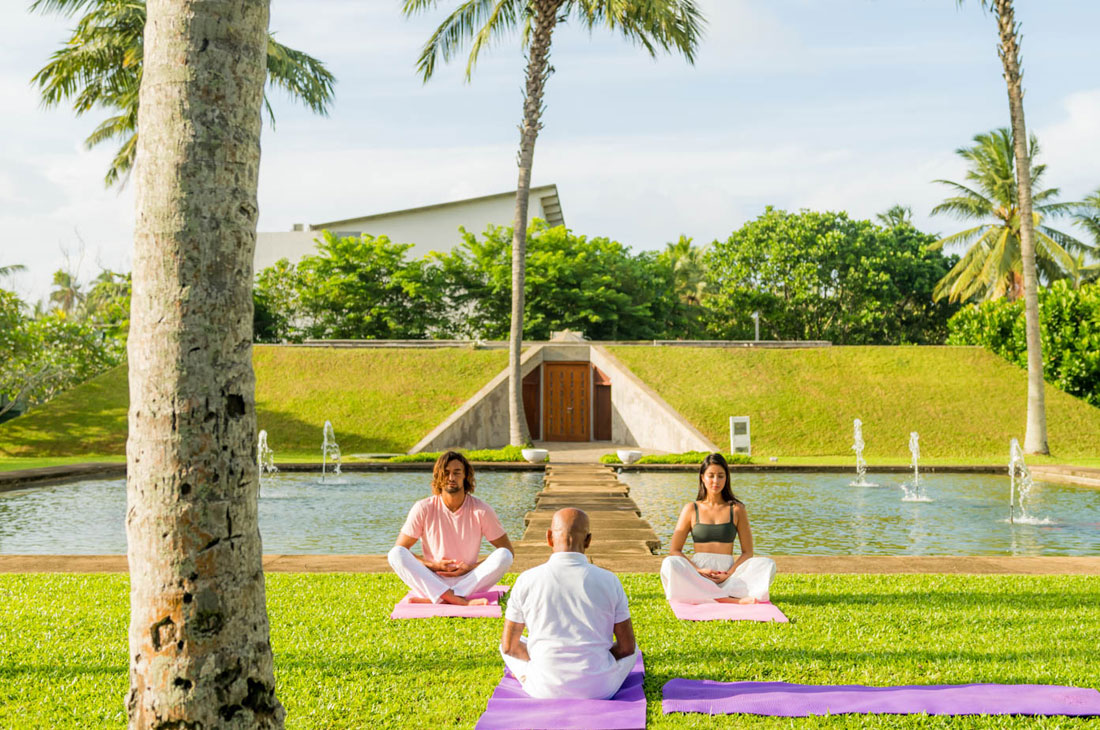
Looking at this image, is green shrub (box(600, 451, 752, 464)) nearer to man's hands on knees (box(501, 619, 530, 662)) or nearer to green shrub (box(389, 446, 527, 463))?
green shrub (box(389, 446, 527, 463))

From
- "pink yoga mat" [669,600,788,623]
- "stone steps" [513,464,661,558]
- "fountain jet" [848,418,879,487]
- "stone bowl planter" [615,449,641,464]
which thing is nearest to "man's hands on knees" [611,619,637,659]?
"pink yoga mat" [669,600,788,623]

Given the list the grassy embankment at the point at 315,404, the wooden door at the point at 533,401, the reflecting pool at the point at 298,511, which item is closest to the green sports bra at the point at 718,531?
the reflecting pool at the point at 298,511

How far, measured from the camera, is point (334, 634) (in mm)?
5820

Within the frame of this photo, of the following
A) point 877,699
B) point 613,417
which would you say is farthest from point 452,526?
point 613,417

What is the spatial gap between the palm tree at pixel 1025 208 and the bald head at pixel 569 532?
19.4m

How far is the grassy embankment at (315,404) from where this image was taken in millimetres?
23172

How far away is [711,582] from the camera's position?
6734 mm

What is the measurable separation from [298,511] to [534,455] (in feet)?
22.4

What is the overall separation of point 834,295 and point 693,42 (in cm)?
2732

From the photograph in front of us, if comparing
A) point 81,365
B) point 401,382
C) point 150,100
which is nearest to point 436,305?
point 401,382

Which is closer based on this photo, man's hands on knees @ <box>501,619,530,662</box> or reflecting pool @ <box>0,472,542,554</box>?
man's hands on knees @ <box>501,619,530,662</box>

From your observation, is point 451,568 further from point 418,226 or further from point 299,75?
point 418,226

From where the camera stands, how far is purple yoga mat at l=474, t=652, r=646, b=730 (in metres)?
4.10

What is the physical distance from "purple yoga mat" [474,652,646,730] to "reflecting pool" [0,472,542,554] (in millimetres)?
6396
